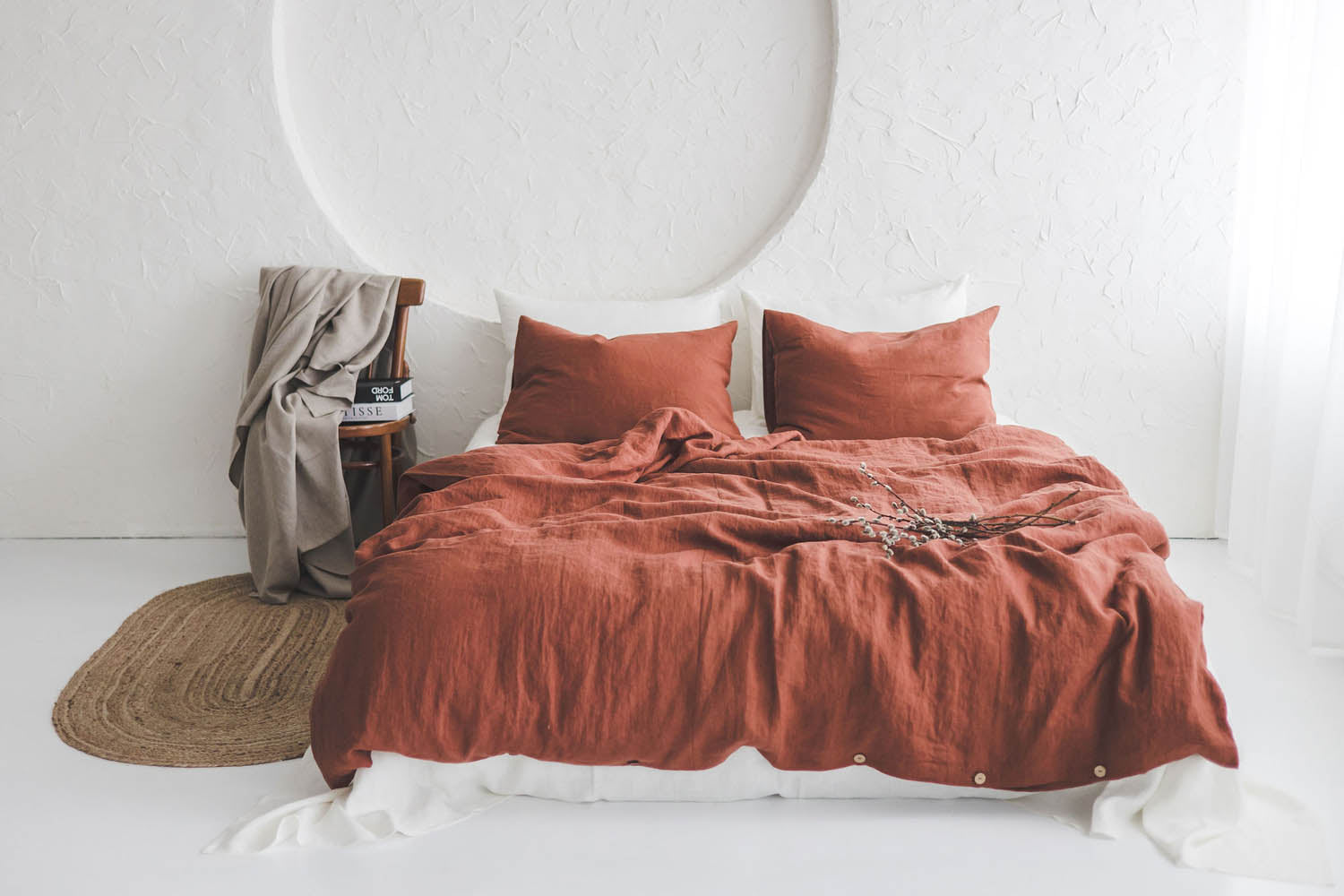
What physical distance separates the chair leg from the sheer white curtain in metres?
2.46

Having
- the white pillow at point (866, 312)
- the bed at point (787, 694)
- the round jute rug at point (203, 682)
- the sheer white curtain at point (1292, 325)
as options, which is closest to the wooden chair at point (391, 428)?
the round jute rug at point (203, 682)

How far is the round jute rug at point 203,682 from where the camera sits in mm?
2283

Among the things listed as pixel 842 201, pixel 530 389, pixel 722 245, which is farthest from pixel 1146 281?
pixel 530 389

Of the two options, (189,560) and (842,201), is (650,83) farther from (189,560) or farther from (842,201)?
(189,560)

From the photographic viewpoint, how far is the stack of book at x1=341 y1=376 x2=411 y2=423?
323cm

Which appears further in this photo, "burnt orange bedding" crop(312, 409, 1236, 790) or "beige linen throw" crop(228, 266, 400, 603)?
"beige linen throw" crop(228, 266, 400, 603)

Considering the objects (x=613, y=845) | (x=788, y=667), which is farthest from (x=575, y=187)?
(x=613, y=845)

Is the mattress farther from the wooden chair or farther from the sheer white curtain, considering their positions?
the wooden chair

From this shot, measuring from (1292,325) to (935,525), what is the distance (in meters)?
1.47

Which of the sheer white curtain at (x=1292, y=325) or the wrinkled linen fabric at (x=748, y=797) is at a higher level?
the sheer white curtain at (x=1292, y=325)

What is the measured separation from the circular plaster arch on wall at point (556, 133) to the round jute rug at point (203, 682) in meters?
1.17

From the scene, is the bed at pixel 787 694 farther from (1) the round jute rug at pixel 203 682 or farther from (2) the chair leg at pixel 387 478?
(2) the chair leg at pixel 387 478

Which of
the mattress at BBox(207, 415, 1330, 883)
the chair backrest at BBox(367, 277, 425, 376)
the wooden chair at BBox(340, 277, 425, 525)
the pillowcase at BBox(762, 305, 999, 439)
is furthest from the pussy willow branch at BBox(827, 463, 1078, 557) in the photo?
the chair backrest at BBox(367, 277, 425, 376)

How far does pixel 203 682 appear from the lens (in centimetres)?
259
